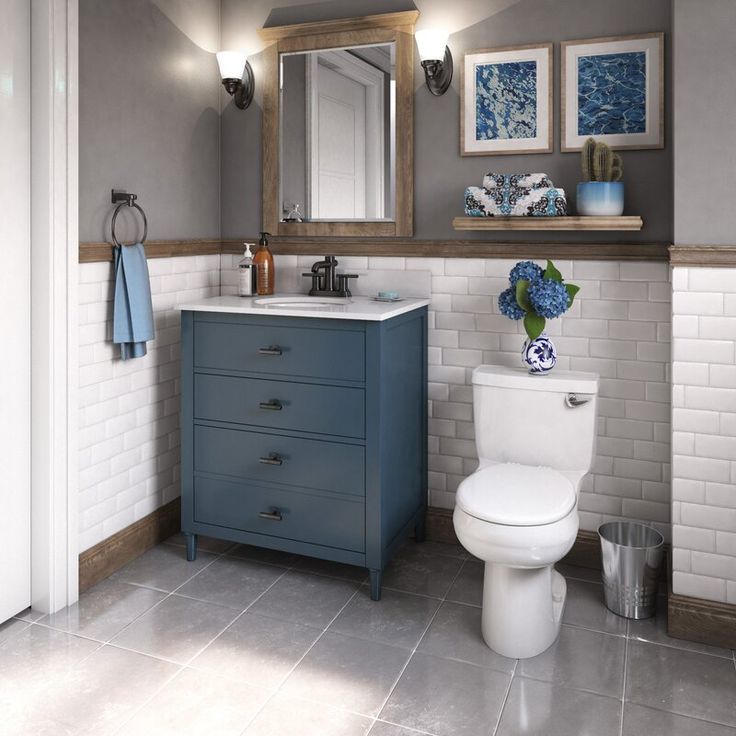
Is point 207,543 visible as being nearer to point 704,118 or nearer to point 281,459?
point 281,459

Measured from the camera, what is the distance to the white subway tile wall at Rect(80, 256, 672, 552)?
2.80 meters

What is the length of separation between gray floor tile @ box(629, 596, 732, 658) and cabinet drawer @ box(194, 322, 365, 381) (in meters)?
1.24

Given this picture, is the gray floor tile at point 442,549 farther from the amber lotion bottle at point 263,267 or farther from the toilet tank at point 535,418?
the amber lotion bottle at point 263,267

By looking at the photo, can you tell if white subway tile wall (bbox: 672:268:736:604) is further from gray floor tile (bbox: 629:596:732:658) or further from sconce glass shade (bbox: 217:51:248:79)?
sconce glass shade (bbox: 217:51:248:79)

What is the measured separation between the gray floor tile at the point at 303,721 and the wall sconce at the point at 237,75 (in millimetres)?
2413

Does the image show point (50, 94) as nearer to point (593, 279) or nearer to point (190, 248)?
point (190, 248)

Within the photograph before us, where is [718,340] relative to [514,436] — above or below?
above

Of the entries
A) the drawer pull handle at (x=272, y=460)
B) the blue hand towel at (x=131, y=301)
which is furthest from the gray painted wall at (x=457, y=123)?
the drawer pull handle at (x=272, y=460)

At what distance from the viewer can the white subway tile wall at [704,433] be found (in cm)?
238

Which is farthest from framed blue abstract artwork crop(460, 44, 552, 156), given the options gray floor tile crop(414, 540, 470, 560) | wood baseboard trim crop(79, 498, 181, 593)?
wood baseboard trim crop(79, 498, 181, 593)

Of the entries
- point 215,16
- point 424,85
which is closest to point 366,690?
→ point 424,85

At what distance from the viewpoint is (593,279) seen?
2.88 meters

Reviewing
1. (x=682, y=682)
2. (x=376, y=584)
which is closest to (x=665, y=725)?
(x=682, y=682)

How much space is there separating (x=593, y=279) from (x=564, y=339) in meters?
0.25
